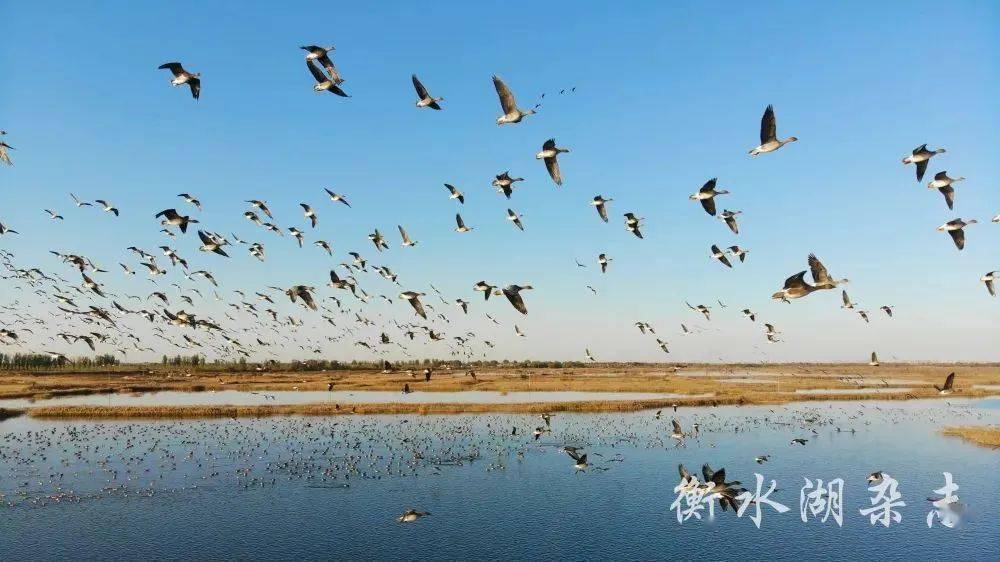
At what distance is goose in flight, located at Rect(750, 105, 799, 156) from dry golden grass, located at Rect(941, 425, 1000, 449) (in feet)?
142

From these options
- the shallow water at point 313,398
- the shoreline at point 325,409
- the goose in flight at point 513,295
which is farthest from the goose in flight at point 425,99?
the shallow water at point 313,398

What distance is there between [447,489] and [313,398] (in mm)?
44352

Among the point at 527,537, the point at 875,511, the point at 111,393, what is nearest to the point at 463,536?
the point at 527,537

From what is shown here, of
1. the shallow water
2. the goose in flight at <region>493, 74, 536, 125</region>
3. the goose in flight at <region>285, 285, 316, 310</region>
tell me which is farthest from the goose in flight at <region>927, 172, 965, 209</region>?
the shallow water

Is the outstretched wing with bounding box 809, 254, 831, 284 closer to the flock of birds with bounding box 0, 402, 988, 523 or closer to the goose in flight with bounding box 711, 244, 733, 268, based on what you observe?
the goose in flight with bounding box 711, 244, 733, 268

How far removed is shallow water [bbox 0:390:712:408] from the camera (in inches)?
2616

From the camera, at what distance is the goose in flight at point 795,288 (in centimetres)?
1432

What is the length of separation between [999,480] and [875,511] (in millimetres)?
11928

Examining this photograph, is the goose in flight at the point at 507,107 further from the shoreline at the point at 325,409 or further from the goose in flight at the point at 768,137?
the shoreline at the point at 325,409

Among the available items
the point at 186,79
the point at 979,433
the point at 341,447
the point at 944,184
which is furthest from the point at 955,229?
the point at 979,433

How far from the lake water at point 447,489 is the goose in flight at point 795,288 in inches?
576

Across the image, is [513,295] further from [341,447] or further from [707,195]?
[341,447]

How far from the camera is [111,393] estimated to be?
76.4 metres

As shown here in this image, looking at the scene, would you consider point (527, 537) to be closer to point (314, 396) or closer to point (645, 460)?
point (645, 460)
